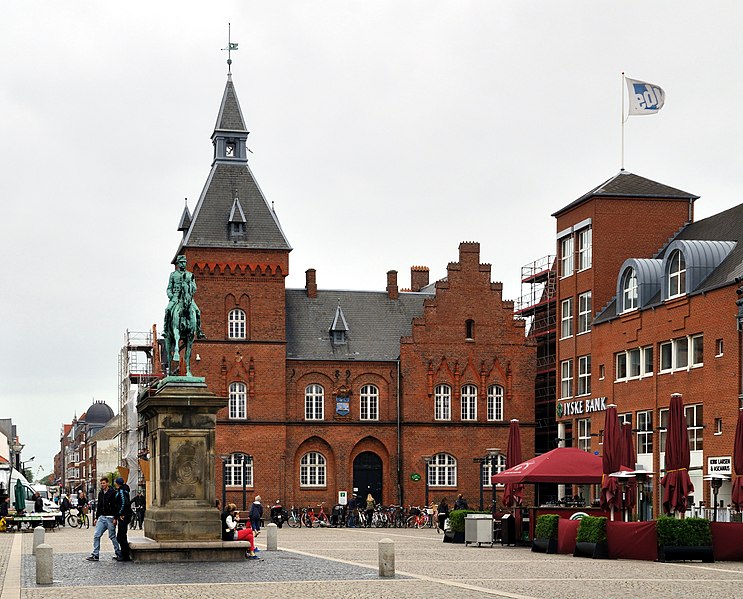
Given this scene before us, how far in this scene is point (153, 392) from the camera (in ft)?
110

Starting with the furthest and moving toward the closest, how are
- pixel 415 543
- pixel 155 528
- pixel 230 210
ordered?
pixel 230 210 → pixel 415 543 → pixel 155 528

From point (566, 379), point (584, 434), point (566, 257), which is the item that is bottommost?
point (584, 434)

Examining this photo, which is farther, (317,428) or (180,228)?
(180,228)

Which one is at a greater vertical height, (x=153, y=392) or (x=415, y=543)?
(x=153, y=392)

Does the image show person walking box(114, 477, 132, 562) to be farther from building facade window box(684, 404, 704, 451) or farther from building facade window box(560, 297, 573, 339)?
building facade window box(560, 297, 573, 339)

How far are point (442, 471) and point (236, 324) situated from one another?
14.1 m

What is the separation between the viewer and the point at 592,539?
115 ft

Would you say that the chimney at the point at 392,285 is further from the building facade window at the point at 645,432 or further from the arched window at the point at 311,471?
the building facade window at the point at 645,432

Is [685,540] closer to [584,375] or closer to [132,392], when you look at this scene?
[584,375]

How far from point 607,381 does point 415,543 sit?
59.6 feet

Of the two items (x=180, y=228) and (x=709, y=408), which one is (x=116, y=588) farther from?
(x=180, y=228)

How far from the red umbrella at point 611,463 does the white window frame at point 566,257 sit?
24.9m

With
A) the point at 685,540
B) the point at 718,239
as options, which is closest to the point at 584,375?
the point at 718,239

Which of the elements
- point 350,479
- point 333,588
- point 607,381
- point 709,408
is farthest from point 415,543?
point 350,479
